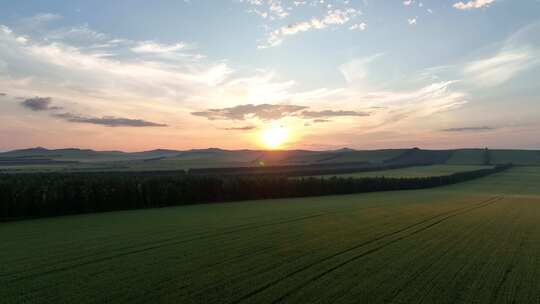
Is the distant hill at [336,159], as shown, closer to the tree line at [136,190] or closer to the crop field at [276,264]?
the tree line at [136,190]

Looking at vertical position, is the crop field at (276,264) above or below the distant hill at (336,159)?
below

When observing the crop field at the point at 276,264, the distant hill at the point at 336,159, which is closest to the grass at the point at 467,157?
the distant hill at the point at 336,159

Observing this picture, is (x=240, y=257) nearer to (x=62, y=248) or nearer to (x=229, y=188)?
(x=62, y=248)

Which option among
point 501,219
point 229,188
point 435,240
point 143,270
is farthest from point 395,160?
point 143,270

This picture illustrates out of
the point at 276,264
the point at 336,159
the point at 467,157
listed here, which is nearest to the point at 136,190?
the point at 276,264

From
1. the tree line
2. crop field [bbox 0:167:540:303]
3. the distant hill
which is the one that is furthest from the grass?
crop field [bbox 0:167:540:303]

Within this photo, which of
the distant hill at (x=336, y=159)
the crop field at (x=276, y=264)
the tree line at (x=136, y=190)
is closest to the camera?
the crop field at (x=276, y=264)
